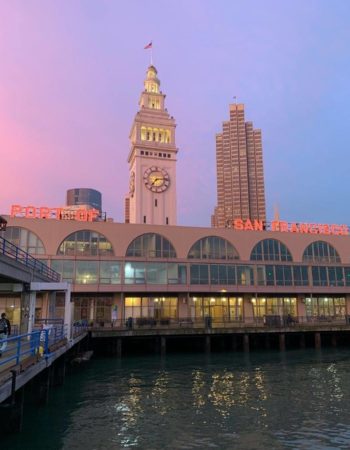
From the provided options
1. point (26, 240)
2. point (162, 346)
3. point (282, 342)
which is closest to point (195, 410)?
point (162, 346)

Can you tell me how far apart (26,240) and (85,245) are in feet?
23.0

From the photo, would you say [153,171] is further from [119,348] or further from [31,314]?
[31,314]

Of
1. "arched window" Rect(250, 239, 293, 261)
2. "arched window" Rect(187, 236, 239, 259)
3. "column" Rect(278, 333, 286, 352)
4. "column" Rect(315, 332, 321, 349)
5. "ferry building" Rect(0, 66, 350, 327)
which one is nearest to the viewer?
"column" Rect(278, 333, 286, 352)

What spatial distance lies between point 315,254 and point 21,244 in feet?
134

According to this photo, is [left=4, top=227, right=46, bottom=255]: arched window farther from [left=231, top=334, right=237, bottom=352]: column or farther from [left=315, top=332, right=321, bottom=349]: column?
[left=315, top=332, right=321, bottom=349]: column

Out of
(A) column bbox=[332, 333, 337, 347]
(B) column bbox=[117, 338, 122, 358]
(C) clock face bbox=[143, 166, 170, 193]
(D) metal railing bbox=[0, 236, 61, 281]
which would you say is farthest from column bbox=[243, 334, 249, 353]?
(C) clock face bbox=[143, 166, 170, 193]

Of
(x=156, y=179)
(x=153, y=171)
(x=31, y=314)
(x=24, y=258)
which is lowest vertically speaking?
(x=31, y=314)

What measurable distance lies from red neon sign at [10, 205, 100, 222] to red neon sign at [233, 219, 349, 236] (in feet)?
68.4

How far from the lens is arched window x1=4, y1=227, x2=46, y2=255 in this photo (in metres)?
49.2

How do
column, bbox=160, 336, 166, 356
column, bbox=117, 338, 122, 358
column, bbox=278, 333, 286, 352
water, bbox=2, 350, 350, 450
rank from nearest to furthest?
water, bbox=2, 350, 350, 450, column, bbox=117, 338, 122, 358, column, bbox=160, 336, 166, 356, column, bbox=278, 333, 286, 352

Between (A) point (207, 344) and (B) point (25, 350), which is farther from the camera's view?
(A) point (207, 344)

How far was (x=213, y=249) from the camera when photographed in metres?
56.1

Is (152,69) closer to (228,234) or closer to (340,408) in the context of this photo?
(228,234)

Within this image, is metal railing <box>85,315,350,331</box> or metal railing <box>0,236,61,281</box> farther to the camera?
metal railing <box>85,315,350,331</box>
